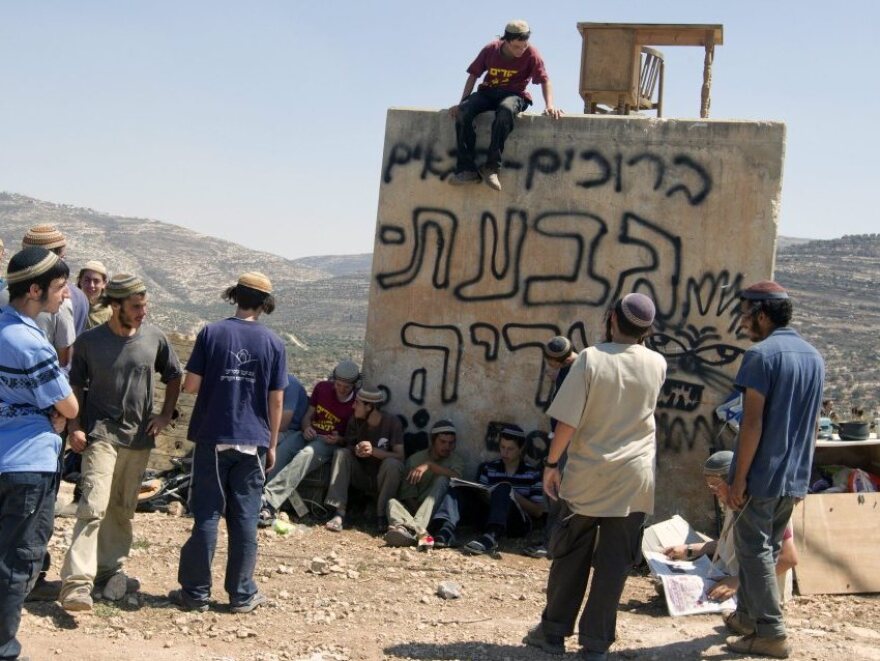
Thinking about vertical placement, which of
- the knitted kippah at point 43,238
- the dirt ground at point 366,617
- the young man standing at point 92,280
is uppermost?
the knitted kippah at point 43,238

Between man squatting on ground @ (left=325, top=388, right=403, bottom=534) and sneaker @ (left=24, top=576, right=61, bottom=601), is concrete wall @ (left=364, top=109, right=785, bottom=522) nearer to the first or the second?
man squatting on ground @ (left=325, top=388, right=403, bottom=534)

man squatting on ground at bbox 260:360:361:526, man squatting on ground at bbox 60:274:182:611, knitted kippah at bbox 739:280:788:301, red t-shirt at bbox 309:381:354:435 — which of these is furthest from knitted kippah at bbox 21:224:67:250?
knitted kippah at bbox 739:280:788:301

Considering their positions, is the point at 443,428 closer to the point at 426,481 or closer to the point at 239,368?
the point at 426,481

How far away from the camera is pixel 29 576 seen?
15.6ft

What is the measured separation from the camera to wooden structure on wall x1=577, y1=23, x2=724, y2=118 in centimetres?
1116

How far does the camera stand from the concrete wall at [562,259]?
8195mm

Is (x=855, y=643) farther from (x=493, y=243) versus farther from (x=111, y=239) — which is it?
(x=111, y=239)

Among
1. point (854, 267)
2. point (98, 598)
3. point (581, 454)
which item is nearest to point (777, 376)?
point (581, 454)

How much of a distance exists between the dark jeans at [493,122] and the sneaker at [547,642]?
13.7 ft

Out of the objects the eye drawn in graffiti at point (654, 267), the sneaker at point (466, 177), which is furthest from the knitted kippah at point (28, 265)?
the eye drawn in graffiti at point (654, 267)

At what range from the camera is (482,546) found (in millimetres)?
7754

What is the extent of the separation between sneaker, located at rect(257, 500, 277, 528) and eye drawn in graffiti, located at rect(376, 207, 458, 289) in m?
2.18

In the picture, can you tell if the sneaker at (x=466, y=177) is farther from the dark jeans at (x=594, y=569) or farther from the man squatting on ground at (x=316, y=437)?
the dark jeans at (x=594, y=569)

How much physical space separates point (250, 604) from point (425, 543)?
204 centimetres
